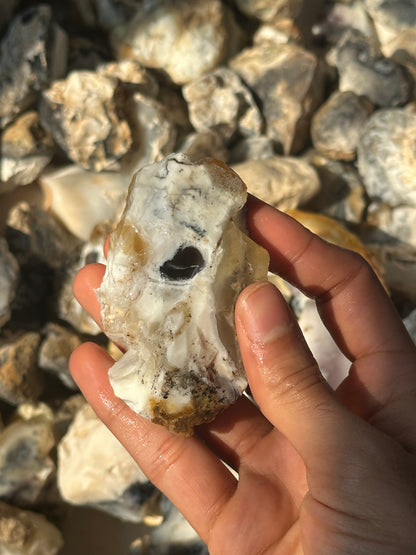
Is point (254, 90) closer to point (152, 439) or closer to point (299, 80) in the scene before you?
point (299, 80)

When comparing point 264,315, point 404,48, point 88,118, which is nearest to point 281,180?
point 88,118

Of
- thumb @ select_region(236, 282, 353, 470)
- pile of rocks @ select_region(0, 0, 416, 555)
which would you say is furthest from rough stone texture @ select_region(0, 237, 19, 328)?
thumb @ select_region(236, 282, 353, 470)

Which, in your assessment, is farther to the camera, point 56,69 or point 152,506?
point 56,69

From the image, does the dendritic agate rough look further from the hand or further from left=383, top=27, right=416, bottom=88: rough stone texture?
left=383, top=27, right=416, bottom=88: rough stone texture

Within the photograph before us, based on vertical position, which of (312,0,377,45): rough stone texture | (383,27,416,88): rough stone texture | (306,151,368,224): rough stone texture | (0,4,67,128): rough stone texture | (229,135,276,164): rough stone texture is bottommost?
(306,151,368,224): rough stone texture

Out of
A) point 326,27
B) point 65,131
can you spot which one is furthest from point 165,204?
point 326,27
